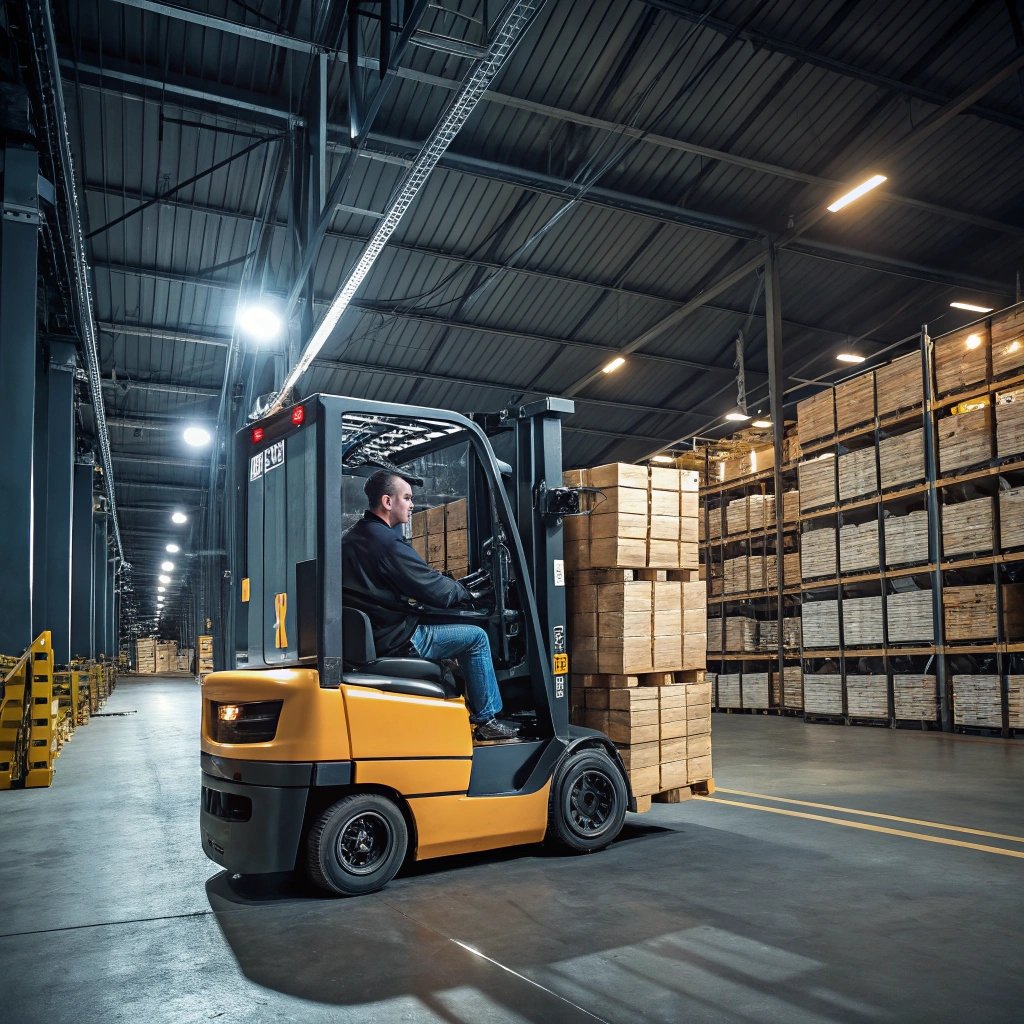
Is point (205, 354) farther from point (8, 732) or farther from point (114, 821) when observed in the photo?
point (114, 821)

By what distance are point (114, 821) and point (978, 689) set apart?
9.33m

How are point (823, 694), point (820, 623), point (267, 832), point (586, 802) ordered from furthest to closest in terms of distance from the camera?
point (820, 623), point (823, 694), point (586, 802), point (267, 832)

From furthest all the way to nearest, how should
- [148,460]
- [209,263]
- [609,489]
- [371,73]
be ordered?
[148,460], [209,263], [371,73], [609,489]

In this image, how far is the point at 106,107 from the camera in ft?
39.9

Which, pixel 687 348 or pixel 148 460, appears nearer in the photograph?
pixel 687 348

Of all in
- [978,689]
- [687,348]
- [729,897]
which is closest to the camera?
[729,897]

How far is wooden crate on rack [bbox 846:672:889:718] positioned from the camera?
12016 millimetres

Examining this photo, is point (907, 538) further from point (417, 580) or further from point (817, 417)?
point (417, 580)

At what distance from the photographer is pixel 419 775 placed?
14.6 feet

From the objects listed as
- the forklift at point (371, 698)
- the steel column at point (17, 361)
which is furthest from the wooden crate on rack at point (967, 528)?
the steel column at point (17, 361)

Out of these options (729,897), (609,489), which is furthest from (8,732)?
(729,897)

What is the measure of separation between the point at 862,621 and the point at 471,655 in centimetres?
920

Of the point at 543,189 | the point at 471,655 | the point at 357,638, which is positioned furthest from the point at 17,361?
the point at 543,189

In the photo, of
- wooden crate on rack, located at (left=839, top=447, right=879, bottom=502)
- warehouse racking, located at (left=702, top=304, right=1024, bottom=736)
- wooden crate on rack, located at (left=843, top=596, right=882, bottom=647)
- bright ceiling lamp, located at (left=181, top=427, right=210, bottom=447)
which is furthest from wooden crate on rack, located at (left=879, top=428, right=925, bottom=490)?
bright ceiling lamp, located at (left=181, top=427, right=210, bottom=447)
